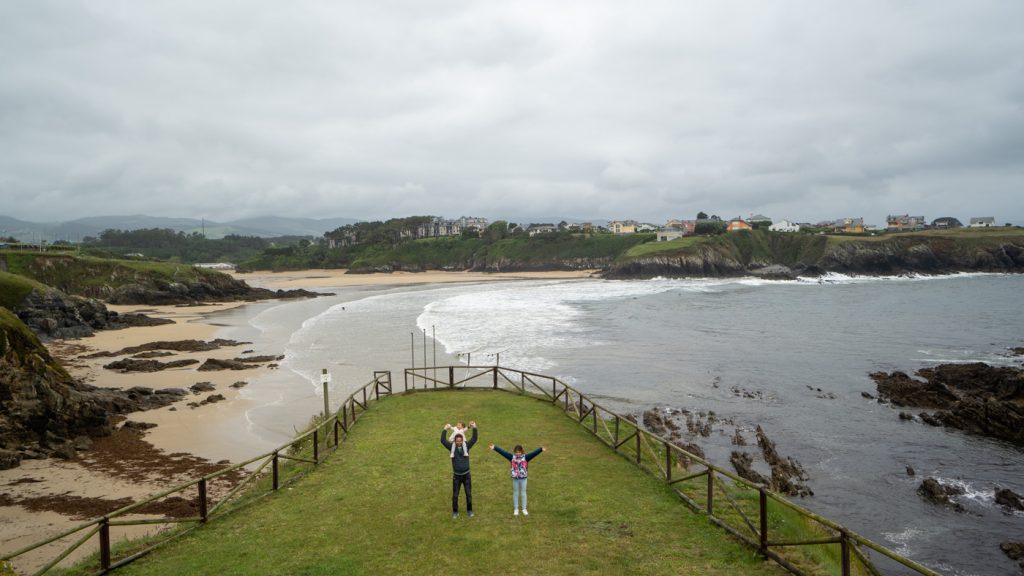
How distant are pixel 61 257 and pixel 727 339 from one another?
84.9m

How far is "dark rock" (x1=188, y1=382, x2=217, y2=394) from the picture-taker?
2703cm

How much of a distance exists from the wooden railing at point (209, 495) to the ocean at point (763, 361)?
14.8 feet

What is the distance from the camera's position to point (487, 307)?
62.0 meters

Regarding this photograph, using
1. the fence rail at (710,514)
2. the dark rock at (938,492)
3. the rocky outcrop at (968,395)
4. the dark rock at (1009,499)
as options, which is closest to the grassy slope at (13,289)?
the fence rail at (710,514)

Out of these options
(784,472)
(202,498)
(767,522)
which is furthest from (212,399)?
(767,522)

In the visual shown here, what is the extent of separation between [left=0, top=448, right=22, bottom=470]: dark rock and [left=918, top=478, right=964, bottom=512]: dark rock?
27496 millimetres

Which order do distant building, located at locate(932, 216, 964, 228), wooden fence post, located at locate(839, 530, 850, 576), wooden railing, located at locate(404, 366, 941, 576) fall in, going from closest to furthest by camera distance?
wooden fence post, located at locate(839, 530, 850, 576), wooden railing, located at locate(404, 366, 941, 576), distant building, located at locate(932, 216, 964, 228)

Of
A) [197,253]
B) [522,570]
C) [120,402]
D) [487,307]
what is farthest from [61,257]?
[197,253]

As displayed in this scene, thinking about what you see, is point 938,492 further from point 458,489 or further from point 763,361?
point 763,361

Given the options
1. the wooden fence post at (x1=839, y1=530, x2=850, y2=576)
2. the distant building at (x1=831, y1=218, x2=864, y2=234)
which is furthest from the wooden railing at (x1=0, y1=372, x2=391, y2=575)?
the distant building at (x1=831, y1=218, x2=864, y2=234)

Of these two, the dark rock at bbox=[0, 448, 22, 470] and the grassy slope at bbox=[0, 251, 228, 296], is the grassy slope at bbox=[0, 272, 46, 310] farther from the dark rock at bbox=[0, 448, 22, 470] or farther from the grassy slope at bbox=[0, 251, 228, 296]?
the dark rock at bbox=[0, 448, 22, 470]

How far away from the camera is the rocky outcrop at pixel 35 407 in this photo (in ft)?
59.8

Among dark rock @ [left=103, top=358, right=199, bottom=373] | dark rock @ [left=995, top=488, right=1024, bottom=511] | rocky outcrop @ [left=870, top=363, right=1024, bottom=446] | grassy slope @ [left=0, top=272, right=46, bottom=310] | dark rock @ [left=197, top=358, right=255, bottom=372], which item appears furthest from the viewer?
grassy slope @ [left=0, top=272, right=46, bottom=310]

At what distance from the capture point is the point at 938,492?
16125 millimetres
